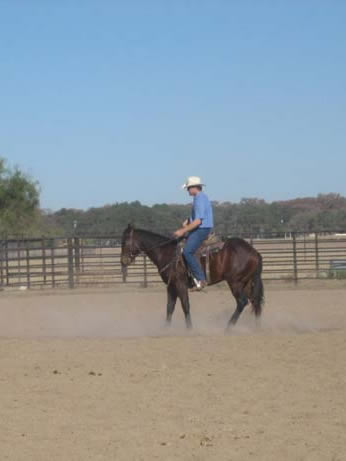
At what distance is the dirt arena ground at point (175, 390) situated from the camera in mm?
5367

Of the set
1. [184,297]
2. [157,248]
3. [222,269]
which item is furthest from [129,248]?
[222,269]

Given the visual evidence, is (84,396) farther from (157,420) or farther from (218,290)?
(218,290)

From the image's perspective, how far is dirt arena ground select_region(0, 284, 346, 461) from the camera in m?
5.37

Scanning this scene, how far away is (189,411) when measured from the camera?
20.7 feet

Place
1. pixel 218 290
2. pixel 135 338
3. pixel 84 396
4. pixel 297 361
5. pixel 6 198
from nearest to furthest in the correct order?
pixel 84 396, pixel 297 361, pixel 135 338, pixel 218 290, pixel 6 198

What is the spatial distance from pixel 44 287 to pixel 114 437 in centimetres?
1676

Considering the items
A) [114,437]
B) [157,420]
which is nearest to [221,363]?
[157,420]

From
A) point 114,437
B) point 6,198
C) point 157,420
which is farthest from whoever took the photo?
point 6,198

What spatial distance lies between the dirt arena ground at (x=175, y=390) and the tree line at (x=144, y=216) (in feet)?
35.4

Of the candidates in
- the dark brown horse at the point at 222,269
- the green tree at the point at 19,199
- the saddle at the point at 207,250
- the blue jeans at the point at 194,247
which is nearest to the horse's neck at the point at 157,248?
the dark brown horse at the point at 222,269

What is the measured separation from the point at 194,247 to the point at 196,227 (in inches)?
13.3

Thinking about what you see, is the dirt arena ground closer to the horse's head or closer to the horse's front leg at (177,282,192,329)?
the horse's front leg at (177,282,192,329)

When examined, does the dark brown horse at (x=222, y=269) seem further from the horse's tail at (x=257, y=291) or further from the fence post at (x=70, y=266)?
the fence post at (x=70, y=266)

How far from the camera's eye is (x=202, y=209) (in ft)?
37.2
